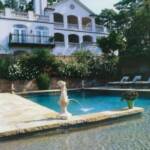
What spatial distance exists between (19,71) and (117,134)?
17169 mm

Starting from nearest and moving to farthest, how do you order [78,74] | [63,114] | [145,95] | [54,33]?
1. [63,114]
2. [145,95]
3. [78,74]
4. [54,33]

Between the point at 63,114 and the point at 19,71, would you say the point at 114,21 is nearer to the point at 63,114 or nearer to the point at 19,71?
the point at 19,71

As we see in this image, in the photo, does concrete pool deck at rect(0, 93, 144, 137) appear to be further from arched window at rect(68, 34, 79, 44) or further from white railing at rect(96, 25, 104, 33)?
white railing at rect(96, 25, 104, 33)

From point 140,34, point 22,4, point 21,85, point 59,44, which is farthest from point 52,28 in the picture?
point 22,4

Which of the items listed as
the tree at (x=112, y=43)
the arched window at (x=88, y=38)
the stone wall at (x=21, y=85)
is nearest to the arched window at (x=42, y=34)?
the arched window at (x=88, y=38)

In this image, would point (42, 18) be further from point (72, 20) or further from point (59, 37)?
point (72, 20)

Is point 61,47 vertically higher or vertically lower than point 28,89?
higher

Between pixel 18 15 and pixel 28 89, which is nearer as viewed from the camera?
pixel 28 89

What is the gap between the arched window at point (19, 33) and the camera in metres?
31.4

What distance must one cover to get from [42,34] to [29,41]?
6.25 feet

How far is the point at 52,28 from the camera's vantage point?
111 ft

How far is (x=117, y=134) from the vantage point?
728cm

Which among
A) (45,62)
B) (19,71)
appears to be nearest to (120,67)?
(45,62)

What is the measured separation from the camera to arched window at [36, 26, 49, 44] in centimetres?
3262
